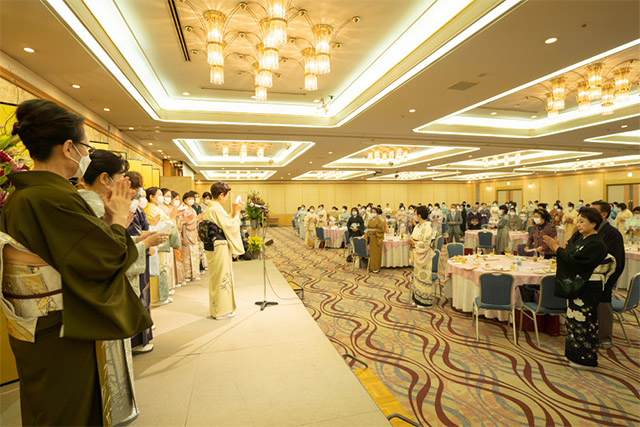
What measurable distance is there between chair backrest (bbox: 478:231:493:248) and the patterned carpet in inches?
173

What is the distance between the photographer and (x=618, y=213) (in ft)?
32.8

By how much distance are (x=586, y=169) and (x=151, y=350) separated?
2266 cm

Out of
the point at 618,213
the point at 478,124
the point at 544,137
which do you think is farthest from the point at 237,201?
the point at 618,213

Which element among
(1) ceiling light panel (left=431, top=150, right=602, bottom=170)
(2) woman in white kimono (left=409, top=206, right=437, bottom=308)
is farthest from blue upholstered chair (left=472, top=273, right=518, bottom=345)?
(1) ceiling light panel (left=431, top=150, right=602, bottom=170)

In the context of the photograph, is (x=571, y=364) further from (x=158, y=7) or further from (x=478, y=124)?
(x=478, y=124)

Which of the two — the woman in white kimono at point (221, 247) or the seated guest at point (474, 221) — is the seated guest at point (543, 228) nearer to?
the woman in white kimono at point (221, 247)

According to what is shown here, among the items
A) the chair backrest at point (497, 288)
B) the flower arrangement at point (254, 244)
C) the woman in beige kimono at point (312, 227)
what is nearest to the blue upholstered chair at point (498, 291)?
the chair backrest at point (497, 288)

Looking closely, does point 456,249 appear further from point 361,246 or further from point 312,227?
point 312,227

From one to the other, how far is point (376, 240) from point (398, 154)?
5406mm

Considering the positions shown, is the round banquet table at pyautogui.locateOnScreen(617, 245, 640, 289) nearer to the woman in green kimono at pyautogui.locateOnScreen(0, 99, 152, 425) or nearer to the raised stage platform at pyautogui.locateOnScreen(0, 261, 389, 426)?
the raised stage platform at pyautogui.locateOnScreen(0, 261, 389, 426)

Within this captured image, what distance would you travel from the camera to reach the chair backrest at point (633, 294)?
3.64 m

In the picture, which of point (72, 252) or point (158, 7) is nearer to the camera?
point (72, 252)

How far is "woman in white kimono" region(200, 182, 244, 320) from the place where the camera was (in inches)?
149

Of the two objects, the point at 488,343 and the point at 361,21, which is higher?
the point at 361,21
